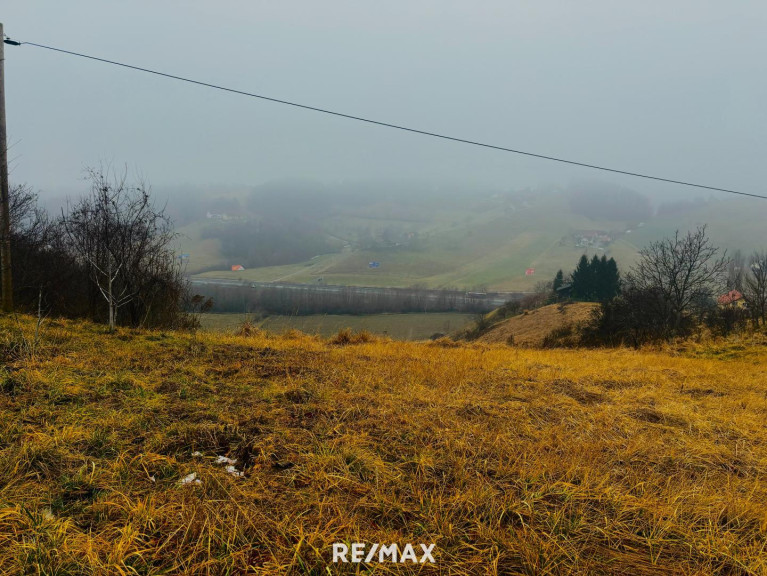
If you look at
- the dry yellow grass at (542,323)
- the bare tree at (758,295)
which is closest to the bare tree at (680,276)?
the bare tree at (758,295)

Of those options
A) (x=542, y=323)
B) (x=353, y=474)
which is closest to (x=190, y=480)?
(x=353, y=474)

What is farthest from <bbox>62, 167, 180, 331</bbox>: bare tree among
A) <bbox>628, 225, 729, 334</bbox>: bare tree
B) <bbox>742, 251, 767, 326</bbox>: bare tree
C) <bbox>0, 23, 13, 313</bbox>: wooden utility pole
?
<bbox>742, 251, 767, 326</bbox>: bare tree

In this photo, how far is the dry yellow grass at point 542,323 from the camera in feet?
90.6

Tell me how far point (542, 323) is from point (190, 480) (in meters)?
32.4

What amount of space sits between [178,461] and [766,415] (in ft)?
20.3

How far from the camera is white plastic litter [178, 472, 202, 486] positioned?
231 centimetres

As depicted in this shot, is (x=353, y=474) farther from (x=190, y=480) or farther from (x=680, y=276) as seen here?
(x=680, y=276)

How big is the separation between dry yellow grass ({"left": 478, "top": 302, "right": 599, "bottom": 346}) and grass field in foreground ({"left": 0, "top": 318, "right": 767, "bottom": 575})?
23616 mm

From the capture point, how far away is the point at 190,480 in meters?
2.35

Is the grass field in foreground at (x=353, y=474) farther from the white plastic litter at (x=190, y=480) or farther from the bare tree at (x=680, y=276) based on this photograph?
the bare tree at (x=680, y=276)

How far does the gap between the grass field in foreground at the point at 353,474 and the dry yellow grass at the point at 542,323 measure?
23.6 metres

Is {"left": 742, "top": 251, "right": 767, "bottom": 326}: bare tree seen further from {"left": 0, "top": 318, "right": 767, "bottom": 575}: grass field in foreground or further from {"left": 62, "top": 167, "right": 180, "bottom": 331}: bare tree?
{"left": 62, "top": 167, "right": 180, "bottom": 331}: bare tree

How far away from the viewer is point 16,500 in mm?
2066

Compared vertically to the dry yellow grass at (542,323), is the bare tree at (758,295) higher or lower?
higher
